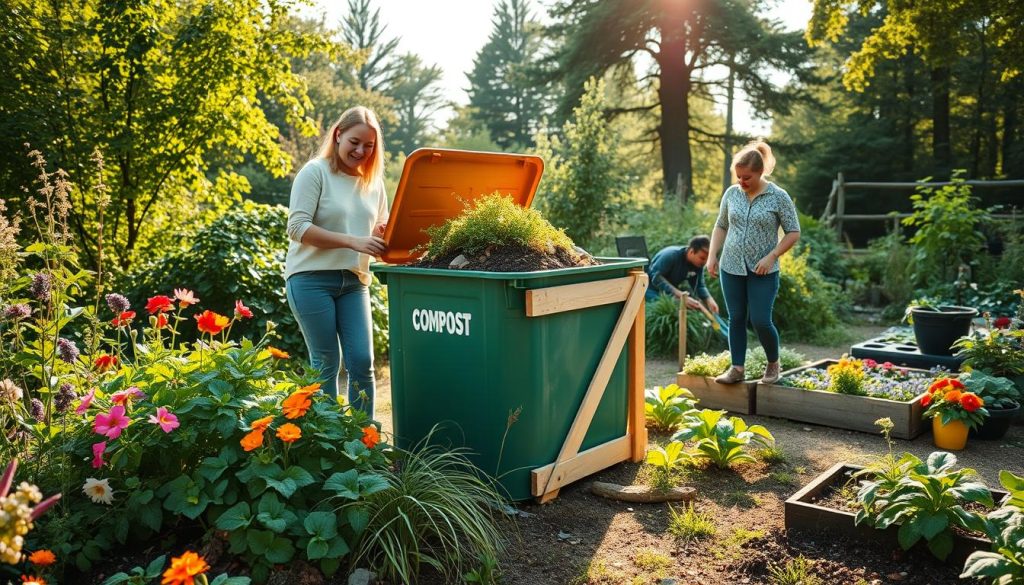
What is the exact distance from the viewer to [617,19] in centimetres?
1748

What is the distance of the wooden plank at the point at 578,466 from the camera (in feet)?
10.4

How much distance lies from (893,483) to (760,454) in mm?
1302

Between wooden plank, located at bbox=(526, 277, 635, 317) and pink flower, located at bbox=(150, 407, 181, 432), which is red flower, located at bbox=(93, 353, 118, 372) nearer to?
pink flower, located at bbox=(150, 407, 181, 432)

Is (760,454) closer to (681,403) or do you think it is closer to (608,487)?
(681,403)

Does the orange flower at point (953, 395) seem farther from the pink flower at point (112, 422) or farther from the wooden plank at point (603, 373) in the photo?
the pink flower at point (112, 422)

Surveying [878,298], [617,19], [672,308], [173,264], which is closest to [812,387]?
[672,308]

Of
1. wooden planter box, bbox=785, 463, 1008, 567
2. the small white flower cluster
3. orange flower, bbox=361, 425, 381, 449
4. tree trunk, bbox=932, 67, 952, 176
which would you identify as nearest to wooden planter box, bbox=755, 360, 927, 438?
wooden planter box, bbox=785, 463, 1008, 567

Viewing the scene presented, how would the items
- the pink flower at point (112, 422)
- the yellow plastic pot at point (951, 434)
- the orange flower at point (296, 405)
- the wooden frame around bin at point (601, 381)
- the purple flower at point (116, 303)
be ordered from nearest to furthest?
1. the pink flower at point (112, 422)
2. the orange flower at point (296, 405)
3. the purple flower at point (116, 303)
4. the wooden frame around bin at point (601, 381)
5. the yellow plastic pot at point (951, 434)

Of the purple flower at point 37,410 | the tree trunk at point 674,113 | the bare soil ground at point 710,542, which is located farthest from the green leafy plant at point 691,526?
the tree trunk at point 674,113

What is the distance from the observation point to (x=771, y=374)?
16.0ft

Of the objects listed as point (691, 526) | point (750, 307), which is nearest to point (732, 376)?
point (750, 307)

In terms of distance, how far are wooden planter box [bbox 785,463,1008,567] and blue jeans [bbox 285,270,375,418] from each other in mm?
1795

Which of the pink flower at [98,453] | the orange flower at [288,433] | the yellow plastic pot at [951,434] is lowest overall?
the yellow plastic pot at [951,434]

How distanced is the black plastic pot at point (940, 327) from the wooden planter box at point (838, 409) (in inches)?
36.4
